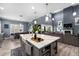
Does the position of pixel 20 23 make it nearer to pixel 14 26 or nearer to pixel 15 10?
pixel 14 26

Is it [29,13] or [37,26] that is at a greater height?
[29,13]

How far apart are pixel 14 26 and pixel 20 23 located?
0.65 feet

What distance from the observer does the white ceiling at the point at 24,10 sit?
1.67 m

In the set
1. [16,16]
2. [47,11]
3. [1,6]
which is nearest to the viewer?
[1,6]

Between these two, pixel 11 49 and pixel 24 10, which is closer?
pixel 24 10

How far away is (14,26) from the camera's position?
189cm

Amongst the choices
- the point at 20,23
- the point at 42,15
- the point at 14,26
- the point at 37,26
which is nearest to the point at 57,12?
the point at 42,15

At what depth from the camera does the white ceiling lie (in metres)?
1.67

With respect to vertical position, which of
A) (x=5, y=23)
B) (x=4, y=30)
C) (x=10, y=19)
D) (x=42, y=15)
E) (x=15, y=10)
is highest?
(x=15, y=10)

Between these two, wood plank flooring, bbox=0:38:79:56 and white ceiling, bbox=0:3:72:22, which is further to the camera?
wood plank flooring, bbox=0:38:79:56

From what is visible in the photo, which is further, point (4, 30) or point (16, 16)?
point (16, 16)

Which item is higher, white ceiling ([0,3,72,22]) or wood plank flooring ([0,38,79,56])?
white ceiling ([0,3,72,22])

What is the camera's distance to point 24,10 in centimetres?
188

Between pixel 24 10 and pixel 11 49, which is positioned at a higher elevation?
pixel 24 10
